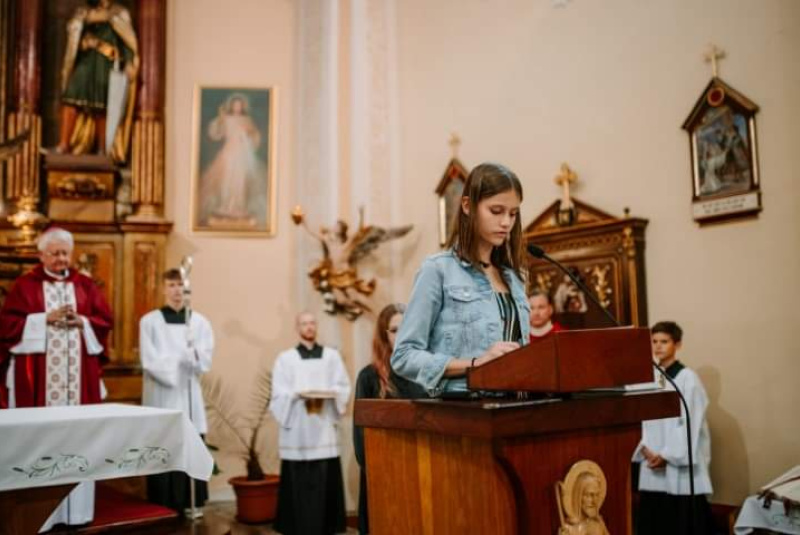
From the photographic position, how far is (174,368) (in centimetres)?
721

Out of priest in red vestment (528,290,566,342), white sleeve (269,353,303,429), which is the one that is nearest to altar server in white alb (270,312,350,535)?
white sleeve (269,353,303,429)

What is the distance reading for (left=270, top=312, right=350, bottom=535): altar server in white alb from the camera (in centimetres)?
715

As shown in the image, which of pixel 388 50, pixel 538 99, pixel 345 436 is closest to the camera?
pixel 538 99

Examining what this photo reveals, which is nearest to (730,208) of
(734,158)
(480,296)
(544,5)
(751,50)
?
(734,158)

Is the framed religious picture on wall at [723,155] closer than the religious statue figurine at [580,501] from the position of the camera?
No

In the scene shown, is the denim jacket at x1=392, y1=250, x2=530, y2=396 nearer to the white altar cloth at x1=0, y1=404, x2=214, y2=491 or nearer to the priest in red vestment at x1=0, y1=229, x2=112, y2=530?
the white altar cloth at x1=0, y1=404, x2=214, y2=491

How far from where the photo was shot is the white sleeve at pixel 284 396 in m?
7.16

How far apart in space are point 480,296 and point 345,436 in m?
6.60

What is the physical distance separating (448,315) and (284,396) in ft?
16.7

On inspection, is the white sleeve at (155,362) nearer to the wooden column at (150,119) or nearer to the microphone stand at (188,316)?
the microphone stand at (188,316)

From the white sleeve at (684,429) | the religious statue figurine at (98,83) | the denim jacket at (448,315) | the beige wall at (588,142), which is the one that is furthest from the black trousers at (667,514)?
the religious statue figurine at (98,83)

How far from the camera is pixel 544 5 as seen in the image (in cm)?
793

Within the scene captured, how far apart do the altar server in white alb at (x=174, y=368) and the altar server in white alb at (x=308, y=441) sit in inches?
27.3

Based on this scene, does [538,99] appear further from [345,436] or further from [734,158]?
[345,436]
